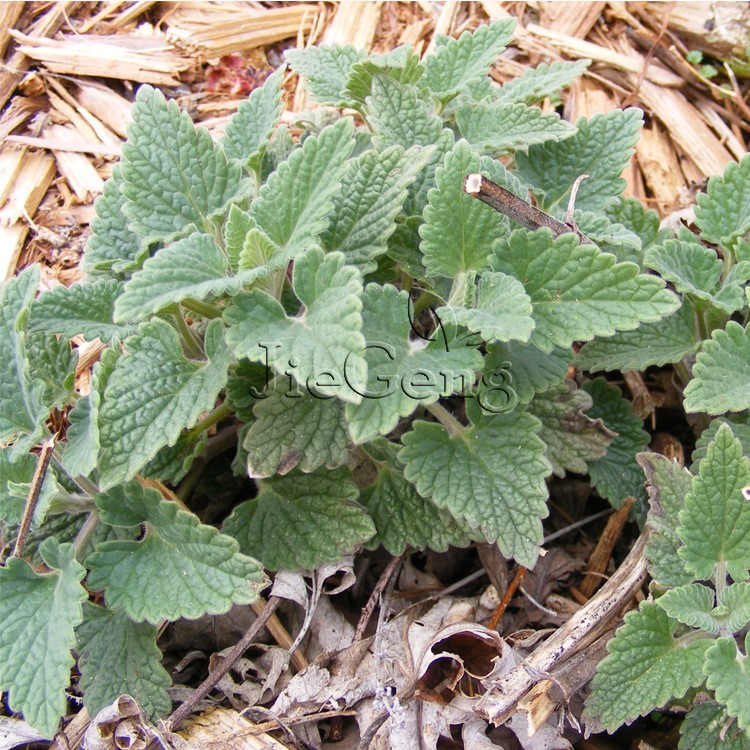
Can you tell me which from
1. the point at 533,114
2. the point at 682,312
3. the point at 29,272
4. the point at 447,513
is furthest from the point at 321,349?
the point at 682,312

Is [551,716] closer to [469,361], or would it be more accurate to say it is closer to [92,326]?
[469,361]

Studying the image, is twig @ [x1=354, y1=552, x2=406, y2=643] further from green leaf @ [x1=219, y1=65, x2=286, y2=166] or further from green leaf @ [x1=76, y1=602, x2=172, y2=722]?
green leaf @ [x1=219, y1=65, x2=286, y2=166]

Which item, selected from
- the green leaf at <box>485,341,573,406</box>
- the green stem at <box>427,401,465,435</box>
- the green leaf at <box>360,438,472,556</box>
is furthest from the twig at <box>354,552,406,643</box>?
the green leaf at <box>485,341,573,406</box>

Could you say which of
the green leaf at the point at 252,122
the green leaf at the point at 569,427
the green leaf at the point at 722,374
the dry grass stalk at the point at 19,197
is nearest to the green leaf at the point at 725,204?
the green leaf at the point at 722,374

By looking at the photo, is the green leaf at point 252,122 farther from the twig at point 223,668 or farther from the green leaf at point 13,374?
the twig at point 223,668

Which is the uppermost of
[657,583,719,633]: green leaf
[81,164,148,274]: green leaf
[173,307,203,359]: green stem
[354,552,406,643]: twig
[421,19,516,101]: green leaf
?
[421,19,516,101]: green leaf

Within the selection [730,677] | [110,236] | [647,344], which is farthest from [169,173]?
[730,677]

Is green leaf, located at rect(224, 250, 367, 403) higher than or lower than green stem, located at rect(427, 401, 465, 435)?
higher
